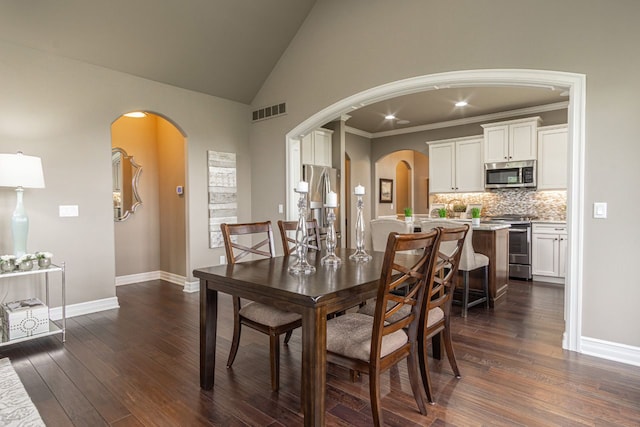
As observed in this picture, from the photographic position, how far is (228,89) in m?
5.34

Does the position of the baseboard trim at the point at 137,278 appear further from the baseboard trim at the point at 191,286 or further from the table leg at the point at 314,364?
the table leg at the point at 314,364

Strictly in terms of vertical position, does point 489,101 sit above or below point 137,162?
above

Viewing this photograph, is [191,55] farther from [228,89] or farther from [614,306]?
[614,306]

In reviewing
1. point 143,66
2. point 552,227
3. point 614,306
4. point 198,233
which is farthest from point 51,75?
point 552,227

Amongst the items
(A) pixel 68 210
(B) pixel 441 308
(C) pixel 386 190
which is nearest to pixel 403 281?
(B) pixel 441 308

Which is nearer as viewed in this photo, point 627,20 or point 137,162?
point 627,20

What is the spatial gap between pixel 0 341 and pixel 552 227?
269 inches

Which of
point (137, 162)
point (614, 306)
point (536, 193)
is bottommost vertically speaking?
point (614, 306)

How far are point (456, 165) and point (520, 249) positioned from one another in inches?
76.7

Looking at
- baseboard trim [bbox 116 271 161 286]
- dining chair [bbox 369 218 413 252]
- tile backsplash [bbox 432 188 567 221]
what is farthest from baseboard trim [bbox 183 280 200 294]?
tile backsplash [bbox 432 188 567 221]

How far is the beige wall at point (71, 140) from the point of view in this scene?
3643 millimetres

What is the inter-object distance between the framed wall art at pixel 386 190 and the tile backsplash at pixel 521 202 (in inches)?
73.6

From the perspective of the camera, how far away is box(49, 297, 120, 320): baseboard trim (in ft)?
12.7

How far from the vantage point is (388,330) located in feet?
6.01
